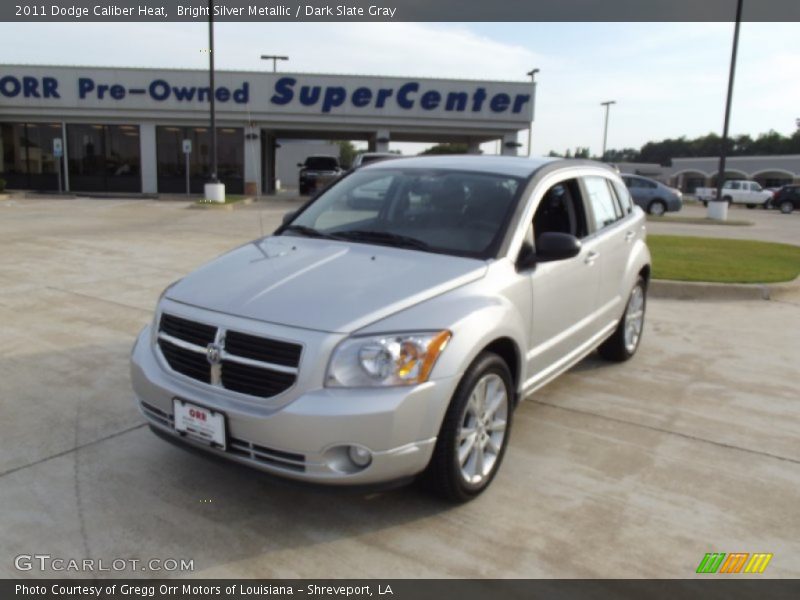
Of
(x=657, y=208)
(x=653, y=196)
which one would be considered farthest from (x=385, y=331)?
(x=657, y=208)

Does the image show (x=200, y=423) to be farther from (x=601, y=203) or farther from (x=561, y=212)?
(x=601, y=203)

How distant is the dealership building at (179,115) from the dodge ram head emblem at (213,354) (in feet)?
84.8

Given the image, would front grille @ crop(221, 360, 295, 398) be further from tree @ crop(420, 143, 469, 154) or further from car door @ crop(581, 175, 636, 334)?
tree @ crop(420, 143, 469, 154)

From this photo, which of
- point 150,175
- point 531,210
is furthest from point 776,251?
point 150,175

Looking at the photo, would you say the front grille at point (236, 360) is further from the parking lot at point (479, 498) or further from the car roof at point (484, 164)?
the car roof at point (484, 164)

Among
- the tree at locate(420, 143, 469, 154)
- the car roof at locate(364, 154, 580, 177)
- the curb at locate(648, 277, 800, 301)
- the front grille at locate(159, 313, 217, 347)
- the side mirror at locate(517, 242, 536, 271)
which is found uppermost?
the tree at locate(420, 143, 469, 154)

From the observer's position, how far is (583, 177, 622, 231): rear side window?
16.4 ft

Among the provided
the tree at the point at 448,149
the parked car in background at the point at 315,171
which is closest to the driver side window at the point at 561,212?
the parked car in background at the point at 315,171

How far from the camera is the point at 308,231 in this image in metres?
4.37

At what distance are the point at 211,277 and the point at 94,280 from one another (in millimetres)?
5652

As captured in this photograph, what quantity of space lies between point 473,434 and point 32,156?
31.8 m

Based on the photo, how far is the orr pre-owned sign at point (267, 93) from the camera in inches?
1115

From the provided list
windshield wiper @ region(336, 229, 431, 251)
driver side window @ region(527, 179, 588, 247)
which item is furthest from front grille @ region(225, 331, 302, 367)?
driver side window @ region(527, 179, 588, 247)

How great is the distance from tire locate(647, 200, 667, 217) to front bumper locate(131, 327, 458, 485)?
1008 inches
